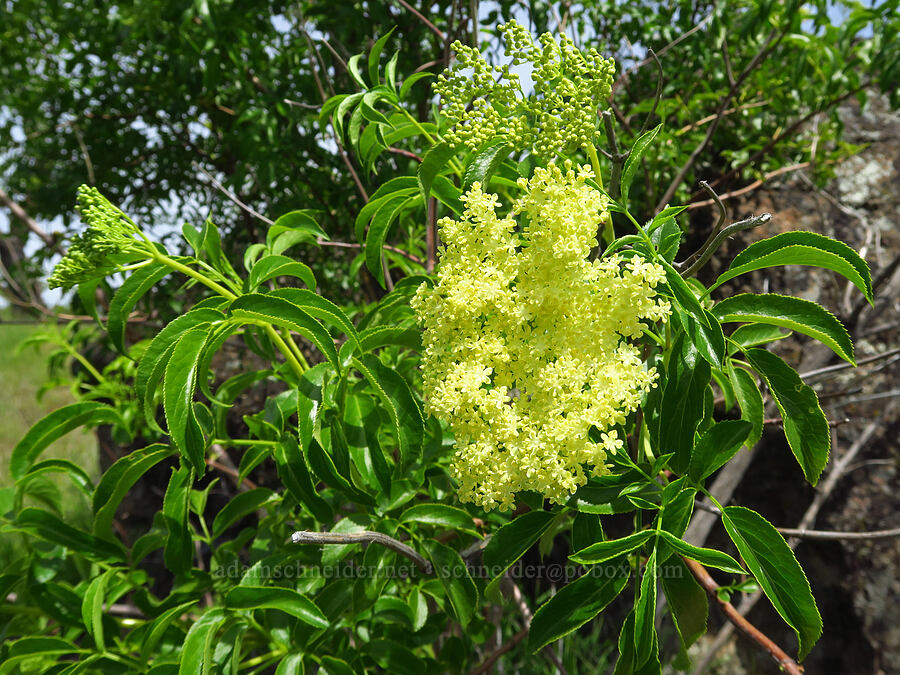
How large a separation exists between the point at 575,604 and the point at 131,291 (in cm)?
66

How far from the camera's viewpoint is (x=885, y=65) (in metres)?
1.48

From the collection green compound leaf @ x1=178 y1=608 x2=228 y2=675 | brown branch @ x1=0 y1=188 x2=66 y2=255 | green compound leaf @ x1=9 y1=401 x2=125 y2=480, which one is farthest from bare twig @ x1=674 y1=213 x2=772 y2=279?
brown branch @ x1=0 y1=188 x2=66 y2=255

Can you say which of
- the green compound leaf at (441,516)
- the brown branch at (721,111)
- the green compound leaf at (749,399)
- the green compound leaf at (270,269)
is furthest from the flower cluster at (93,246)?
the brown branch at (721,111)

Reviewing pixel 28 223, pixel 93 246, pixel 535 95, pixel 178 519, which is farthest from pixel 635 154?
pixel 28 223

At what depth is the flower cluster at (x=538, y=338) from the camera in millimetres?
617

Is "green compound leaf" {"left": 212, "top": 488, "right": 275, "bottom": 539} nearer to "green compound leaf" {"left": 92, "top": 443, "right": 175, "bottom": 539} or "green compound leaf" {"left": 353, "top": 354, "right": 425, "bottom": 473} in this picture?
"green compound leaf" {"left": 92, "top": 443, "right": 175, "bottom": 539}

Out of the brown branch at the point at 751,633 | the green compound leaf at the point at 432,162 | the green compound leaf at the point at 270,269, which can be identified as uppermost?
the green compound leaf at the point at 432,162

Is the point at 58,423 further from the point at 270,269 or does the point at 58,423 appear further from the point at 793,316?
the point at 793,316

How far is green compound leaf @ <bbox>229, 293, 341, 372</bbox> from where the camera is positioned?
0.66 m

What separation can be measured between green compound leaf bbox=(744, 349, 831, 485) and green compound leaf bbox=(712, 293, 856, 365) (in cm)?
4

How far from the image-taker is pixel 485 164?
70 centimetres

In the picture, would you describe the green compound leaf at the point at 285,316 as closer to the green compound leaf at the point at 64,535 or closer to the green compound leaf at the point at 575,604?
the green compound leaf at the point at 575,604

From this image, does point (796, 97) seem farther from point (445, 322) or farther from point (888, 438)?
point (445, 322)

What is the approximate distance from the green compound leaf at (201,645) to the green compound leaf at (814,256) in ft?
2.45
